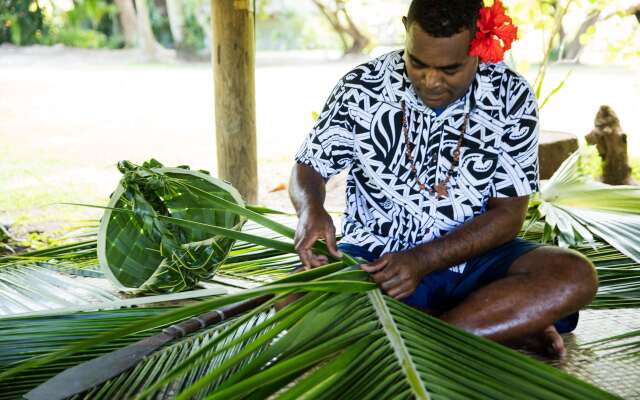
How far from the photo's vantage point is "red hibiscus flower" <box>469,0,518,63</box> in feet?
5.62

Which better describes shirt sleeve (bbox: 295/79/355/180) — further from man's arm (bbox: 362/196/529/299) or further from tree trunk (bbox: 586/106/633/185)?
tree trunk (bbox: 586/106/633/185)

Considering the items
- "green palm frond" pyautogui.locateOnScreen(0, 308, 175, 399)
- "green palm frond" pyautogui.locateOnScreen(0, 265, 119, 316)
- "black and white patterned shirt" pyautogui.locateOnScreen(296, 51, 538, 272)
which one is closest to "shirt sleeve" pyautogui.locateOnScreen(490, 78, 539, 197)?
"black and white patterned shirt" pyautogui.locateOnScreen(296, 51, 538, 272)

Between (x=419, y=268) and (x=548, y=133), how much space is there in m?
2.98

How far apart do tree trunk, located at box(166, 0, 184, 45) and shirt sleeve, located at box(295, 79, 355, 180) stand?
11.1 m

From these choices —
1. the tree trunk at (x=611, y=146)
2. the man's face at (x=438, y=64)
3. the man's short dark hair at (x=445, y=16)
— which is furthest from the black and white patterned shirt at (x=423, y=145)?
the tree trunk at (x=611, y=146)

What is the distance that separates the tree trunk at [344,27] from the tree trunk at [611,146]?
7.63 meters

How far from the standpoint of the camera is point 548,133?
445cm

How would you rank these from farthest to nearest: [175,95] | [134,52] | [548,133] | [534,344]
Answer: [134,52] < [175,95] < [548,133] < [534,344]

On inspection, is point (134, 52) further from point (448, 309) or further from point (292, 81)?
point (448, 309)

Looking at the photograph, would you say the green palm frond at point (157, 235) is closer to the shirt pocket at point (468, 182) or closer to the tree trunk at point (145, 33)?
the shirt pocket at point (468, 182)

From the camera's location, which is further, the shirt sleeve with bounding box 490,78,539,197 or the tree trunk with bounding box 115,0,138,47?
the tree trunk with bounding box 115,0,138,47

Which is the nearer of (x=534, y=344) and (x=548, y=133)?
(x=534, y=344)

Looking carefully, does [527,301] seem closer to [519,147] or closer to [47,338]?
[519,147]

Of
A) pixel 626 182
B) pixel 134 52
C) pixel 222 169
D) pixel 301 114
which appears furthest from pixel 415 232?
pixel 134 52
